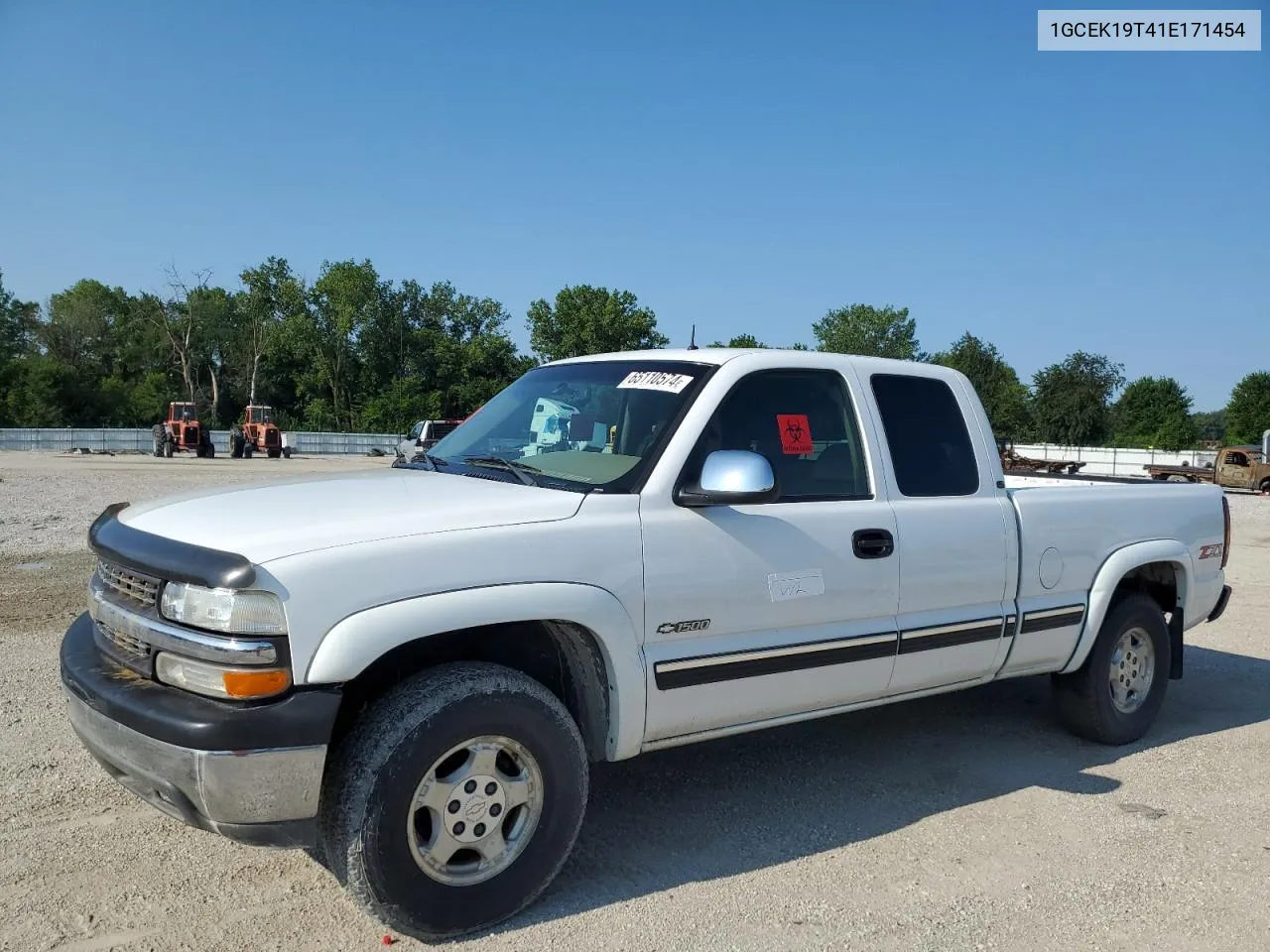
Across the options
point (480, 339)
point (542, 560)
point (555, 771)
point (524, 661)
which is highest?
point (480, 339)

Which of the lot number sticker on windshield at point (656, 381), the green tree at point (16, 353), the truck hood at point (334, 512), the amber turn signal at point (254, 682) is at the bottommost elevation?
the amber turn signal at point (254, 682)

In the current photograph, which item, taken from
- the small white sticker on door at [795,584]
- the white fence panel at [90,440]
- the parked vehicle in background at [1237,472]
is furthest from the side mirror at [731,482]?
the white fence panel at [90,440]

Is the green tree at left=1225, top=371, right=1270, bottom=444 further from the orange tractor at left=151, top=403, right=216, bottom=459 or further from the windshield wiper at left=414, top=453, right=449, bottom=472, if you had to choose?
the windshield wiper at left=414, top=453, right=449, bottom=472

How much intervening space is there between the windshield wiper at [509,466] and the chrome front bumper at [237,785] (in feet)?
4.05

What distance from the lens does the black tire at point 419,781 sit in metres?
2.88

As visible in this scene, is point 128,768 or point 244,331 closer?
point 128,768

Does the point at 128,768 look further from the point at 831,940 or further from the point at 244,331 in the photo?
the point at 244,331

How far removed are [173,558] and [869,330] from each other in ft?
312

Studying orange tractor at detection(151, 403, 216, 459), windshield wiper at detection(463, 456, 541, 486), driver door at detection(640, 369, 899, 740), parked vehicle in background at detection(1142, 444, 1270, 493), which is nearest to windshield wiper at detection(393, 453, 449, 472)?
windshield wiper at detection(463, 456, 541, 486)

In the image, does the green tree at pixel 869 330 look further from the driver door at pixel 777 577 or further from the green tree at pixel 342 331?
the driver door at pixel 777 577

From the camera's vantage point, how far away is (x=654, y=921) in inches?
127

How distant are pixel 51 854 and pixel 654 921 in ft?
7.11

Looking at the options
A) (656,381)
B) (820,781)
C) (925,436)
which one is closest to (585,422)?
(656,381)

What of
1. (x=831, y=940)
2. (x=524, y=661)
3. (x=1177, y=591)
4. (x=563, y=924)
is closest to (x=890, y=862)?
(x=831, y=940)
